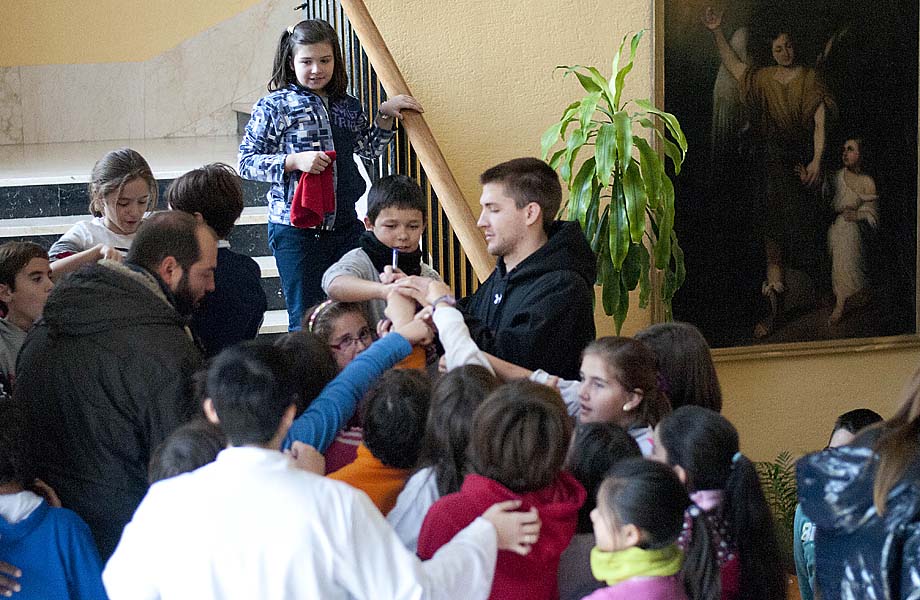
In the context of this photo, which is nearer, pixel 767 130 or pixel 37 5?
pixel 767 130

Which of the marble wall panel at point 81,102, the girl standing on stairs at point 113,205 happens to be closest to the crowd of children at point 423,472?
the girl standing on stairs at point 113,205

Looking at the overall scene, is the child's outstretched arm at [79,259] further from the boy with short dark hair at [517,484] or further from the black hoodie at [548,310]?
the boy with short dark hair at [517,484]

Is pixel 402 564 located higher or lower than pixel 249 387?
lower

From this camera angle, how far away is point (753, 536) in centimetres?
231

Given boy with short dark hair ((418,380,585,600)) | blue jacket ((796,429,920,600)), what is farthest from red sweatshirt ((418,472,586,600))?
blue jacket ((796,429,920,600))

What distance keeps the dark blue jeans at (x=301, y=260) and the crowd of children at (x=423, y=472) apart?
2.76 ft

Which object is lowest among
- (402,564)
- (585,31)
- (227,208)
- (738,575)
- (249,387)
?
(738,575)

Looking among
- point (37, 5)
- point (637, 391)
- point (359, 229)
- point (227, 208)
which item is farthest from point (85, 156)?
point (637, 391)

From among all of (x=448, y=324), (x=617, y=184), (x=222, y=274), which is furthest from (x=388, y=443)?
(x=617, y=184)

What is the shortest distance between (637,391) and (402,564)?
44.3 inches

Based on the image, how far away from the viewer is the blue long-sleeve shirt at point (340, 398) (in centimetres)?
253

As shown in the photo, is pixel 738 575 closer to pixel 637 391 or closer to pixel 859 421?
pixel 637 391

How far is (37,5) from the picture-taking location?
7.75 meters

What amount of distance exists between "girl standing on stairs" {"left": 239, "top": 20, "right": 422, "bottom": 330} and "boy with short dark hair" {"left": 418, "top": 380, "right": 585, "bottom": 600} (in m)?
2.19
